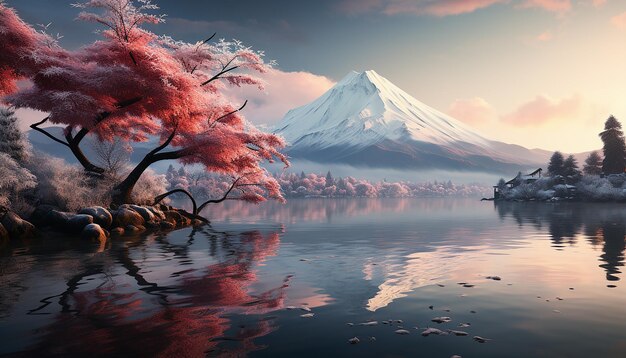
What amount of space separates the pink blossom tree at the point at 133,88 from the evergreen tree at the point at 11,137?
5.12 feet

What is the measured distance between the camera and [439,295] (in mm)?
7672

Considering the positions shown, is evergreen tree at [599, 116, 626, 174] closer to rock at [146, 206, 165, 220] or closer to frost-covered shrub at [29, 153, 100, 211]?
rock at [146, 206, 165, 220]

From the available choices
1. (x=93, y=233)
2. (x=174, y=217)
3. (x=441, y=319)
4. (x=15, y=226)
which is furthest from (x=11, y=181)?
(x=441, y=319)

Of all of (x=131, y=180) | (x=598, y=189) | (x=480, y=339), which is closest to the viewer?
(x=480, y=339)

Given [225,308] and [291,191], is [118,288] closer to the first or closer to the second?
[225,308]

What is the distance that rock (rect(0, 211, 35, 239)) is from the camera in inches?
635

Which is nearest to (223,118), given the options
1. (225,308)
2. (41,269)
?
(41,269)

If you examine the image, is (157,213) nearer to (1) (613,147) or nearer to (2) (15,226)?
(2) (15,226)

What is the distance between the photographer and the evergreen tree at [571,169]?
71812 millimetres

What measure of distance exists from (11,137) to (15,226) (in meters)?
7.98

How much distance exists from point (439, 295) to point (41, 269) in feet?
29.3

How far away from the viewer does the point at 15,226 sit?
16266 mm

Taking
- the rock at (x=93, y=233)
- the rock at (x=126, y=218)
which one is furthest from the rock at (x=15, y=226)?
the rock at (x=126, y=218)

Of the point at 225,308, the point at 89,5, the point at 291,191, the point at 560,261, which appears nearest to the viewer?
the point at 225,308
